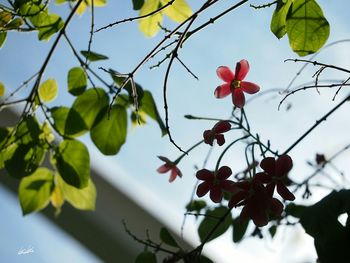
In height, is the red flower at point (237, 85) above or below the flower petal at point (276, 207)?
above

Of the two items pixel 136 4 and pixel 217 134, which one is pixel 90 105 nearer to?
pixel 136 4

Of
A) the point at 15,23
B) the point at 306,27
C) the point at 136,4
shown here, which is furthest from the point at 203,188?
the point at 15,23

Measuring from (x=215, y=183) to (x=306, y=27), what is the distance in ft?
0.77

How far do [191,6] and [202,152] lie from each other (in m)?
0.28

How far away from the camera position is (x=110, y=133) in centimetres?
81

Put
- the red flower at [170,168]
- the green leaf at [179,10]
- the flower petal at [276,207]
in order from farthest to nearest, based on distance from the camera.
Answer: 1. the green leaf at [179,10]
2. the red flower at [170,168]
3. the flower petal at [276,207]

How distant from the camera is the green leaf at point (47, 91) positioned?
3.00 feet

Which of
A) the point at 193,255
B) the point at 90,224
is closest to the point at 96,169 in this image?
the point at 90,224

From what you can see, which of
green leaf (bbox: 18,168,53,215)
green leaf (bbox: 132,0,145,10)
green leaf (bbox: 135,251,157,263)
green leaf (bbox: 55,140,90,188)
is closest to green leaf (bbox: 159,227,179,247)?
green leaf (bbox: 135,251,157,263)

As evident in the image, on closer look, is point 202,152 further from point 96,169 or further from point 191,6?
point 96,169

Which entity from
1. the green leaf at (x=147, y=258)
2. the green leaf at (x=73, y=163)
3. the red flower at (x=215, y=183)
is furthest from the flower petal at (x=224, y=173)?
the green leaf at (x=73, y=163)

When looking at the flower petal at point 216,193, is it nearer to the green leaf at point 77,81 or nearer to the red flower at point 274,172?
the red flower at point 274,172

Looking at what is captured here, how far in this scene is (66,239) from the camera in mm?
1552

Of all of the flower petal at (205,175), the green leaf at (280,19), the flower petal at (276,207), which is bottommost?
the flower petal at (205,175)
